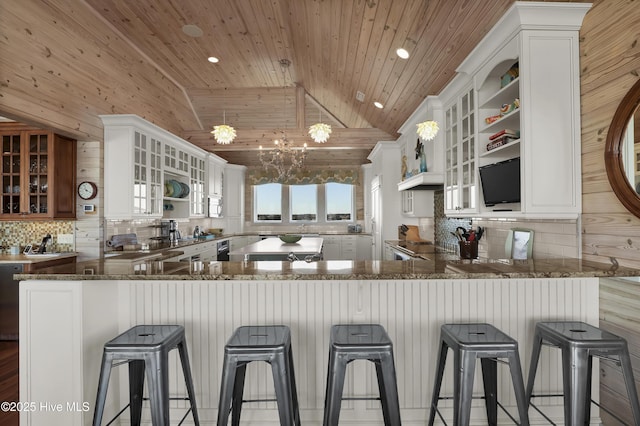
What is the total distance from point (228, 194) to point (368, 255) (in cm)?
342

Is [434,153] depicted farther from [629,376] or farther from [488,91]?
[629,376]

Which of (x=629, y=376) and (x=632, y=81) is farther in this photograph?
(x=632, y=81)

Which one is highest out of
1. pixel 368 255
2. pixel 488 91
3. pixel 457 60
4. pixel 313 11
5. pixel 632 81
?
pixel 313 11

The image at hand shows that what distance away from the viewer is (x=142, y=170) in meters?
4.42

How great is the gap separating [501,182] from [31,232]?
16.2 ft

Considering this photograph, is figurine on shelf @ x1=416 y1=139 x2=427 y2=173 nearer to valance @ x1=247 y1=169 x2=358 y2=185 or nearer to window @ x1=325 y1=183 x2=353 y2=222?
valance @ x1=247 y1=169 x2=358 y2=185

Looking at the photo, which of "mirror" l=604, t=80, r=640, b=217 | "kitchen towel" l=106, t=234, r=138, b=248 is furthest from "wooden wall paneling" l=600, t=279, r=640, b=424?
"kitchen towel" l=106, t=234, r=138, b=248

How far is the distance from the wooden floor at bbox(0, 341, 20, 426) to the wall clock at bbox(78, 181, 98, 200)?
5.36ft

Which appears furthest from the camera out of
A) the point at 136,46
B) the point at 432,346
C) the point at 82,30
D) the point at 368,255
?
the point at 368,255

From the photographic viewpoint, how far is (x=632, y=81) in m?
1.82

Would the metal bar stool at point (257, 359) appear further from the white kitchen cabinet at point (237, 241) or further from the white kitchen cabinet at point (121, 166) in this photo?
the white kitchen cabinet at point (237, 241)

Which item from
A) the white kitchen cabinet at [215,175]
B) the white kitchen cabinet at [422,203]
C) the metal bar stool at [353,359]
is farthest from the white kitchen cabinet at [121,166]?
the white kitchen cabinet at [422,203]

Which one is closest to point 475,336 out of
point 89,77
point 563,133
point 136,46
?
point 563,133

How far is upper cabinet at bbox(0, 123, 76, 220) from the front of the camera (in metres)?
3.68
